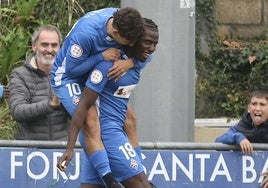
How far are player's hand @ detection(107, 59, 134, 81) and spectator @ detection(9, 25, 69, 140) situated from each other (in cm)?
120

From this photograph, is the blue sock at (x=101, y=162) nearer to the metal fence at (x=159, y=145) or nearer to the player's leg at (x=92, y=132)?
the player's leg at (x=92, y=132)

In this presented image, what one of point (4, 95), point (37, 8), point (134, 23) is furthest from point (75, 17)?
point (134, 23)

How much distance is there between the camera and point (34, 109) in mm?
9031

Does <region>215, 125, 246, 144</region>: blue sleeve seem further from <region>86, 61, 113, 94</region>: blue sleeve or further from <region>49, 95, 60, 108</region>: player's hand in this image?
<region>86, 61, 113, 94</region>: blue sleeve

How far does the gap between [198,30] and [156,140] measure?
4.60 m

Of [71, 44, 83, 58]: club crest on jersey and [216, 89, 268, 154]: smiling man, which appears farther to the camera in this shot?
[216, 89, 268, 154]: smiling man


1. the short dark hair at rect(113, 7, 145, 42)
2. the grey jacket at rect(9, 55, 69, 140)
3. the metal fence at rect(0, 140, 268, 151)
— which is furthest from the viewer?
the grey jacket at rect(9, 55, 69, 140)

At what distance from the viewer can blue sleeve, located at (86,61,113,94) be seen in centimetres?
778

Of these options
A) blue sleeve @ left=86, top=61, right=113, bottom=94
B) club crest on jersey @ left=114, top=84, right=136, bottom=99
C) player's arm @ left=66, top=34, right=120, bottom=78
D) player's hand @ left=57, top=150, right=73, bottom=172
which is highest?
player's arm @ left=66, top=34, right=120, bottom=78

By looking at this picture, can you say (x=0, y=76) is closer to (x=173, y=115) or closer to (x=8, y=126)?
(x=8, y=126)

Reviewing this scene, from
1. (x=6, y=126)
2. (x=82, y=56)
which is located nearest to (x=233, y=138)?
(x=82, y=56)

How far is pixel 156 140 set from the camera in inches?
366

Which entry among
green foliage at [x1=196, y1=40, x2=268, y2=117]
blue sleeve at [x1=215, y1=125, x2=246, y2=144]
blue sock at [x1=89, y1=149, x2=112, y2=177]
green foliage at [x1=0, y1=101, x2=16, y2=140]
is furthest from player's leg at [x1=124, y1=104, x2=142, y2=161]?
green foliage at [x1=196, y1=40, x2=268, y2=117]

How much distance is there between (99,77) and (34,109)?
4.58 ft
